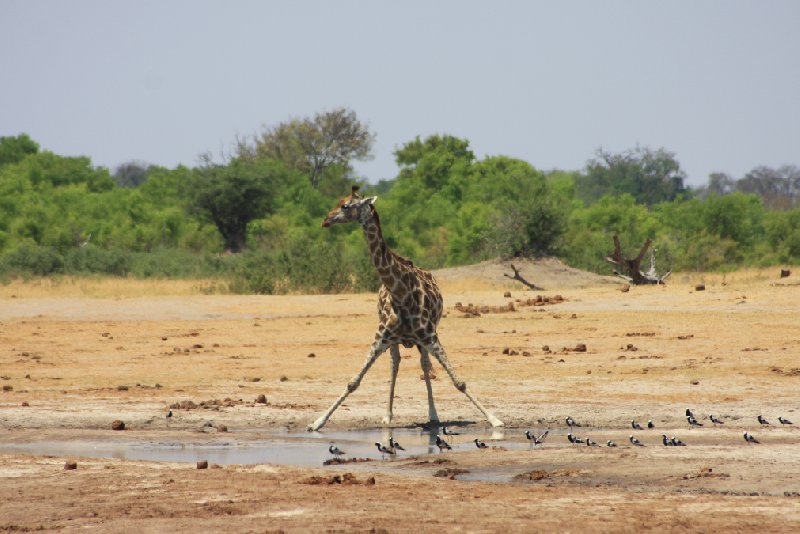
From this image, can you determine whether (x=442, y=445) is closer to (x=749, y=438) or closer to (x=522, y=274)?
(x=749, y=438)

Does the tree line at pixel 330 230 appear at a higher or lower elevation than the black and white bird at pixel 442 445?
higher

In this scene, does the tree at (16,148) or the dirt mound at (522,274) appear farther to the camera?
the tree at (16,148)

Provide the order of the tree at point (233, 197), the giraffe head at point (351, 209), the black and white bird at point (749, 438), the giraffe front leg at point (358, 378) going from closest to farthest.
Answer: the black and white bird at point (749, 438), the giraffe head at point (351, 209), the giraffe front leg at point (358, 378), the tree at point (233, 197)

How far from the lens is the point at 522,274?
35906 millimetres

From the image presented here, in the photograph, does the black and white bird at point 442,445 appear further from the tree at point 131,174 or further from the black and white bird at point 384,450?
the tree at point 131,174

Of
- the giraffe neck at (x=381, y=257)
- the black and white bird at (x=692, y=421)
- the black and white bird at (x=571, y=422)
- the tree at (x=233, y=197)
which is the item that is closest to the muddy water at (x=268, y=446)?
the black and white bird at (x=571, y=422)

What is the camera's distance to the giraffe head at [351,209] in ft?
43.1

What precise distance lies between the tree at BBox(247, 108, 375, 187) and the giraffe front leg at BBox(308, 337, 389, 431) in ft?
214

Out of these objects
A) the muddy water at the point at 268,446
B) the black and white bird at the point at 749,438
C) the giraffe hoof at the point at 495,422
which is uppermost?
the giraffe hoof at the point at 495,422

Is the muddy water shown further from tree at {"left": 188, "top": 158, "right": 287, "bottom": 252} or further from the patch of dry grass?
tree at {"left": 188, "top": 158, "right": 287, "bottom": 252}

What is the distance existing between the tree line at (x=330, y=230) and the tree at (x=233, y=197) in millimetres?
58

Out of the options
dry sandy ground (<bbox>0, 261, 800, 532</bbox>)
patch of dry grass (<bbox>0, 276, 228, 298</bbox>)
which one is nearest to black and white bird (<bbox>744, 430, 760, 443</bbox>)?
dry sandy ground (<bbox>0, 261, 800, 532</bbox>)

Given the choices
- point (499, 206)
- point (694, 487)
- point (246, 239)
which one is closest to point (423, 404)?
point (694, 487)

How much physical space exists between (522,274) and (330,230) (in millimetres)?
18979
